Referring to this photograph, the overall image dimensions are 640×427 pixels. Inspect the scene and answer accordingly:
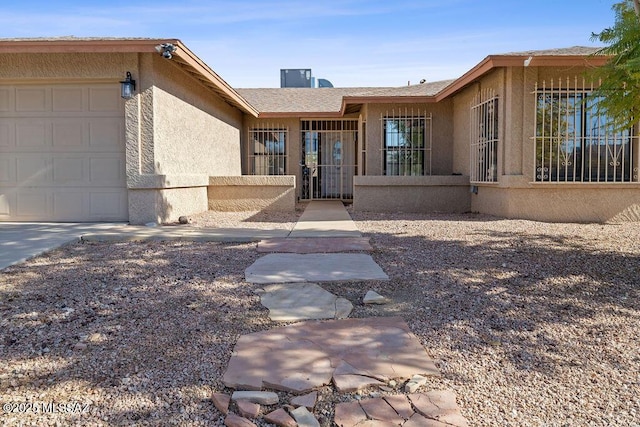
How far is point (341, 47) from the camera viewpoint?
790 inches

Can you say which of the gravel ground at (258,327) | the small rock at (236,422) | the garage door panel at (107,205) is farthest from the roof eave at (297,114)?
the small rock at (236,422)

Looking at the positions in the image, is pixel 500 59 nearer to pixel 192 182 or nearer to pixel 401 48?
pixel 192 182

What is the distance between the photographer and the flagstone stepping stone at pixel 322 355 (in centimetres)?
301

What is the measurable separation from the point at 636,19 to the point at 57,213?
9.11 meters

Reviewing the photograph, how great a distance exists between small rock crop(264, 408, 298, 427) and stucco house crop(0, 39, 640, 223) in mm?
7032

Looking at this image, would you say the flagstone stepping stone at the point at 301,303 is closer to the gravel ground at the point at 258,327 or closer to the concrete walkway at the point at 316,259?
the gravel ground at the point at 258,327

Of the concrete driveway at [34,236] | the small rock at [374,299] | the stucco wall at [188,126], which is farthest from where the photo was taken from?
the stucco wall at [188,126]

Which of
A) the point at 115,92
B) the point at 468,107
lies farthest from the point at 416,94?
the point at 115,92

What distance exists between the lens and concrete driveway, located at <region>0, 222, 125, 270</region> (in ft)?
21.0

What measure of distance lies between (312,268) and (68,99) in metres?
6.10

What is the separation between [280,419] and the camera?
261 cm

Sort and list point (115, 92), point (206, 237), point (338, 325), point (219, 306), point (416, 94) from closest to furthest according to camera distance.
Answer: point (338, 325)
point (219, 306)
point (206, 237)
point (115, 92)
point (416, 94)

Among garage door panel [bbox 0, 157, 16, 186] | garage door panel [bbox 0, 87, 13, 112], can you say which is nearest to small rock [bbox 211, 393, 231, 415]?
garage door panel [bbox 0, 157, 16, 186]

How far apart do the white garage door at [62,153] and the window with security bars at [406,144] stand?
7409 millimetres
